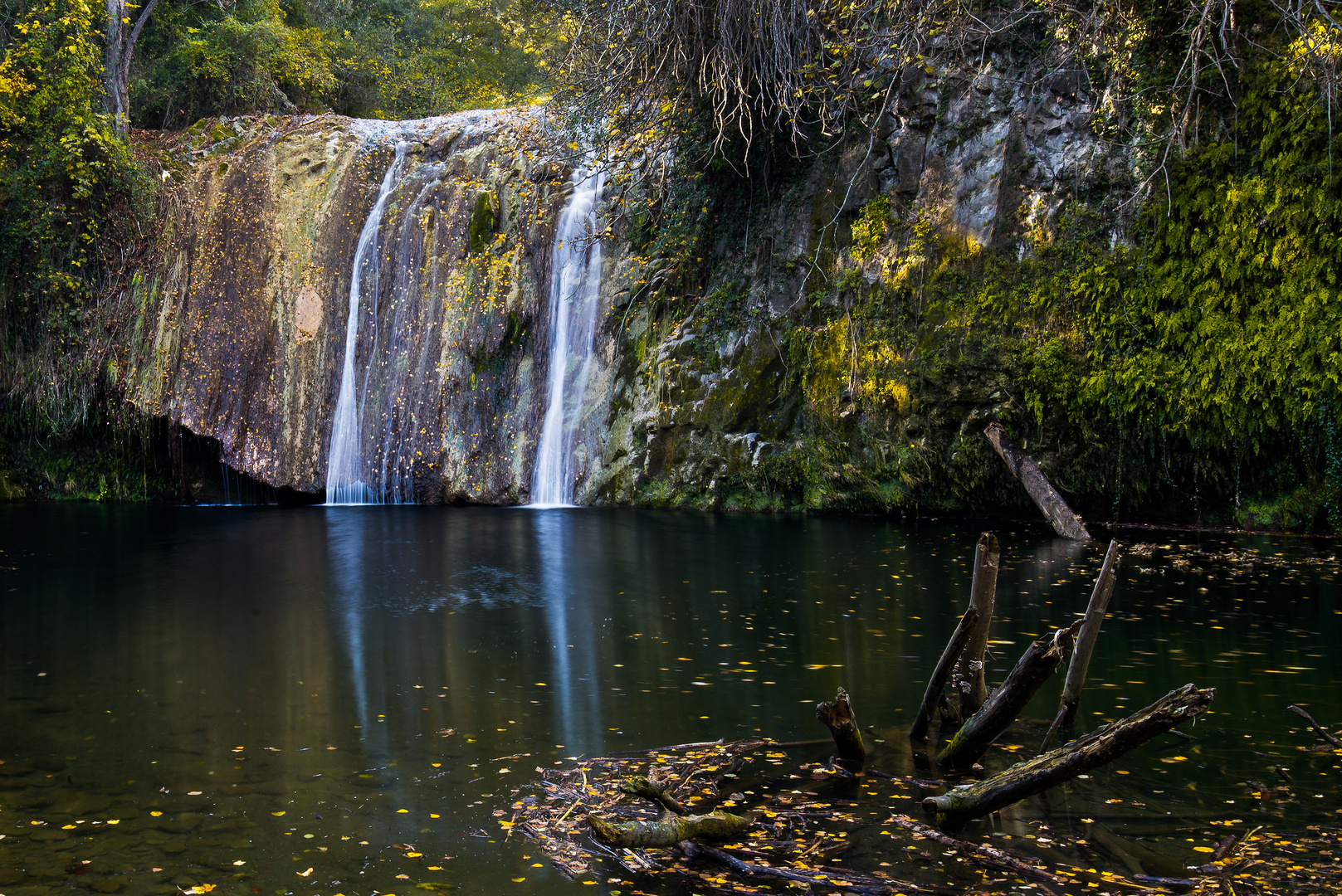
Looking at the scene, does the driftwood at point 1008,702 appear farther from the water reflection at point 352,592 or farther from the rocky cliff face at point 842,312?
the rocky cliff face at point 842,312

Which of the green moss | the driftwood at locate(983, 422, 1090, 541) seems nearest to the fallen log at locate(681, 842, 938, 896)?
the driftwood at locate(983, 422, 1090, 541)

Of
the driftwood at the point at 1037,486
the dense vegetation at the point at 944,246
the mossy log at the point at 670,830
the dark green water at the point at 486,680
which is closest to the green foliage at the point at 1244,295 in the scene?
the dense vegetation at the point at 944,246

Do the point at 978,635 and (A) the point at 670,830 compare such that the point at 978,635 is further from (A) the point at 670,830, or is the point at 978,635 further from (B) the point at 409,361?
(B) the point at 409,361

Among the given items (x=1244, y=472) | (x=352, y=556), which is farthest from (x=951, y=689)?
(x=1244, y=472)

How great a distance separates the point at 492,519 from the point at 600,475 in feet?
8.61

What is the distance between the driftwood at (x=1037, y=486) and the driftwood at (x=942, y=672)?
7.73 metres

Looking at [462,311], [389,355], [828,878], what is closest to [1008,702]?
[828,878]

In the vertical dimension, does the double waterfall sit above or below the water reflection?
above

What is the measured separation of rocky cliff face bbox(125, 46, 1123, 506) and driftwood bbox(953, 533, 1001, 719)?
973 centimetres

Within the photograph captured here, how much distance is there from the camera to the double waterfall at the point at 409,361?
1705 centimetres

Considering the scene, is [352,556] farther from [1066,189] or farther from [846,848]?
[1066,189]

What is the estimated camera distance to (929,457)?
13.4 metres

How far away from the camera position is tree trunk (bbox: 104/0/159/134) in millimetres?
18391

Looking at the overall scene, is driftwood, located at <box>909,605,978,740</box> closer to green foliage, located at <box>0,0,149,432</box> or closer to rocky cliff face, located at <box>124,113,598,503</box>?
rocky cliff face, located at <box>124,113,598,503</box>
